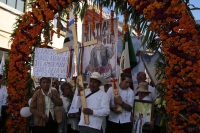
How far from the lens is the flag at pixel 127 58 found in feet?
22.9

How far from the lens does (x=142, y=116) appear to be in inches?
191

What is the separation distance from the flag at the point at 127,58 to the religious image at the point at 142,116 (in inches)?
69.6

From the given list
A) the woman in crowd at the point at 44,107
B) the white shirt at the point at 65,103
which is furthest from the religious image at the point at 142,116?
the white shirt at the point at 65,103

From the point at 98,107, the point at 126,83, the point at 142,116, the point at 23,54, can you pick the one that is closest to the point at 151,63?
the point at 126,83

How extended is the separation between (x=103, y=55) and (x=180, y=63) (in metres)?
2.25

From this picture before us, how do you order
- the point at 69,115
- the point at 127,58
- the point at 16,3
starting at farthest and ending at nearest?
the point at 16,3 → the point at 127,58 → the point at 69,115

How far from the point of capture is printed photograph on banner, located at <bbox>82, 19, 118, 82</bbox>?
21.2ft

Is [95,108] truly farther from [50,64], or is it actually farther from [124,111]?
[50,64]

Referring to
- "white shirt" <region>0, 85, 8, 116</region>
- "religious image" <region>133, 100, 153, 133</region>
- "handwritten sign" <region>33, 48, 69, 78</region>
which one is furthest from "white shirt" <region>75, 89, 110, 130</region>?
"white shirt" <region>0, 85, 8, 116</region>

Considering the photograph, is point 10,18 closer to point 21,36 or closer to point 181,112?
point 21,36

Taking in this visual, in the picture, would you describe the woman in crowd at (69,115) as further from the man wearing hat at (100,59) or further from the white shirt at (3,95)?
the white shirt at (3,95)

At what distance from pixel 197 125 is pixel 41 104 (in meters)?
2.68

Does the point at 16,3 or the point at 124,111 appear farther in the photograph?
the point at 16,3

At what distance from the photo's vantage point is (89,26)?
7152 millimetres
